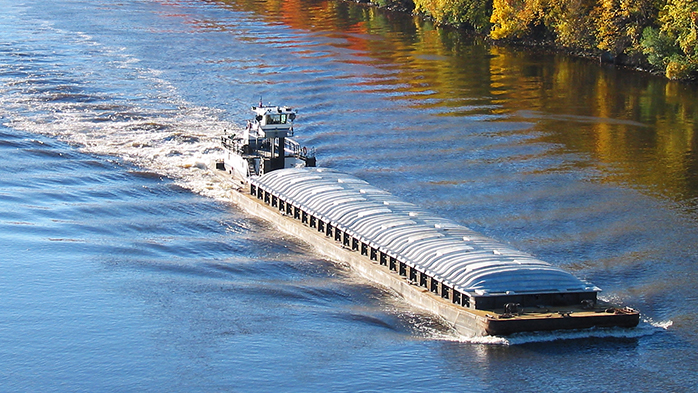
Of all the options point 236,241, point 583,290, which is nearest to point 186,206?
point 236,241

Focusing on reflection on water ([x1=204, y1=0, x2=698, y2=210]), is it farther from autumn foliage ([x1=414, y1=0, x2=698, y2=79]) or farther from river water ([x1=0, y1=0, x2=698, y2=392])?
autumn foliage ([x1=414, y1=0, x2=698, y2=79])

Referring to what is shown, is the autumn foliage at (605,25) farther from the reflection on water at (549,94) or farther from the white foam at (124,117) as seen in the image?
the white foam at (124,117)

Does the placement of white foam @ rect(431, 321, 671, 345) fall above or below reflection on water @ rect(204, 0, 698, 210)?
below

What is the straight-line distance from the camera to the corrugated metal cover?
1864 inches

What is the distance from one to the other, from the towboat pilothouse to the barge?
8.67 ft

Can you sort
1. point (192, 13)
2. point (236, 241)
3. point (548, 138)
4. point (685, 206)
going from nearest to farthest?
point (236, 241), point (685, 206), point (548, 138), point (192, 13)

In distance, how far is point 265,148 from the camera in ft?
249

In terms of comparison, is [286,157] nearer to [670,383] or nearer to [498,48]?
[670,383]

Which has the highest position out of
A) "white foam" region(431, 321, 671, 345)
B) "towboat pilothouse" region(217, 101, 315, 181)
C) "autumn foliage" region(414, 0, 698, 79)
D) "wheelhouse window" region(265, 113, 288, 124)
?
"autumn foliage" region(414, 0, 698, 79)

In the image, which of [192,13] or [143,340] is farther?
[192,13]

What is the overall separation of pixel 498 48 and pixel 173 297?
88.6 meters

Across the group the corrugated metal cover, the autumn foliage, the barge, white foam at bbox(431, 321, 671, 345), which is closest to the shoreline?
the autumn foliage

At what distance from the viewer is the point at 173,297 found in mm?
51000

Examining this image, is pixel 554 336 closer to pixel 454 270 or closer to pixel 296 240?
pixel 454 270
